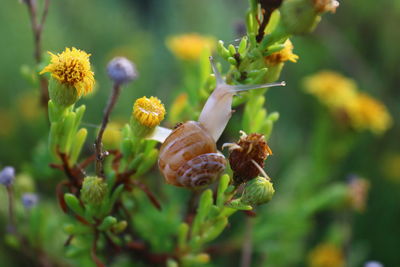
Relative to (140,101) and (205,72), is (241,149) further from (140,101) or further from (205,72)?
(205,72)

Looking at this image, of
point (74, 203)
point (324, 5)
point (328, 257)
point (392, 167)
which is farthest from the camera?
point (392, 167)

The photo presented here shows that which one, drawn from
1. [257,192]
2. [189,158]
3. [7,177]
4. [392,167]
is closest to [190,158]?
[189,158]

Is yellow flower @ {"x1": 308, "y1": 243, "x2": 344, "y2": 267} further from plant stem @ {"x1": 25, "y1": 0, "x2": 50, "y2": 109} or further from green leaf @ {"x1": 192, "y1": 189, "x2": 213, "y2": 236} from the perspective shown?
plant stem @ {"x1": 25, "y1": 0, "x2": 50, "y2": 109}

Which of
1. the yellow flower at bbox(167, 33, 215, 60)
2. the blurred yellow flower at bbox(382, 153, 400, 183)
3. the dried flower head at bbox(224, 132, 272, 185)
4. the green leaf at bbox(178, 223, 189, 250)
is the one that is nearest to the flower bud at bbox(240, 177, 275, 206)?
the dried flower head at bbox(224, 132, 272, 185)

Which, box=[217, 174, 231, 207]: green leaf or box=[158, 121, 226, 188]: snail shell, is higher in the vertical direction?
box=[158, 121, 226, 188]: snail shell

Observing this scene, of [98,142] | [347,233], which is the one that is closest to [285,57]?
[98,142]

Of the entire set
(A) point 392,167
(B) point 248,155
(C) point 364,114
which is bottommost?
(A) point 392,167

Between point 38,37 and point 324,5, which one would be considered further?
point 38,37

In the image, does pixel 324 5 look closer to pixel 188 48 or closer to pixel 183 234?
pixel 183 234
